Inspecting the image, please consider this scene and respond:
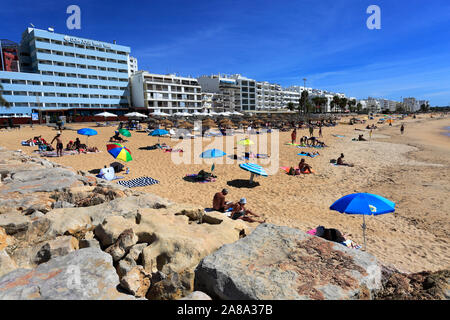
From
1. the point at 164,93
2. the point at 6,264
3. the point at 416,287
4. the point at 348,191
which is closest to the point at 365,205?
the point at 416,287

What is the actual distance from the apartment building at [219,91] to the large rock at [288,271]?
7798 cm

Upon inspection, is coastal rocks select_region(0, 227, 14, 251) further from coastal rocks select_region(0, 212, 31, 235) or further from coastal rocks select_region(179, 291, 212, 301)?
coastal rocks select_region(179, 291, 212, 301)

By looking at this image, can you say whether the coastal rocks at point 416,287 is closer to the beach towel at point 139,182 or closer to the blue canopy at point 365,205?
the blue canopy at point 365,205

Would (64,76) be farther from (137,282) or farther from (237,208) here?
(137,282)

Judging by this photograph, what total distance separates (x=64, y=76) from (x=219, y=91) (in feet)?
150

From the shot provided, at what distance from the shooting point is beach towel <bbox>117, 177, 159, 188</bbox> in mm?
10100

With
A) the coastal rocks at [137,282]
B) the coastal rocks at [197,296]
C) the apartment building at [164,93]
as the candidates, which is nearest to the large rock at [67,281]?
the coastal rocks at [137,282]

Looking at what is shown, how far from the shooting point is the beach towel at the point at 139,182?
33.1ft

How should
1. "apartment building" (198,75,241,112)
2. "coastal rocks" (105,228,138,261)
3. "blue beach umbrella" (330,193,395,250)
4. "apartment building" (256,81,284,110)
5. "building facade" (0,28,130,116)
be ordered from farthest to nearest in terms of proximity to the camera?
1. "apartment building" (256,81,284,110)
2. "apartment building" (198,75,241,112)
3. "building facade" (0,28,130,116)
4. "blue beach umbrella" (330,193,395,250)
5. "coastal rocks" (105,228,138,261)

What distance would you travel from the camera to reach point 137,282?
8.96 ft

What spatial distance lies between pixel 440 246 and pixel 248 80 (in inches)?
3661

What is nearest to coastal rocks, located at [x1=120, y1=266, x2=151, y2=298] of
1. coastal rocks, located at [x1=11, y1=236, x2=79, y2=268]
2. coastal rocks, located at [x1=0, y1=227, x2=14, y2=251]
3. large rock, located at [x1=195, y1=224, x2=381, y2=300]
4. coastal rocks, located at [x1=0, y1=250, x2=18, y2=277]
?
large rock, located at [x1=195, y1=224, x2=381, y2=300]

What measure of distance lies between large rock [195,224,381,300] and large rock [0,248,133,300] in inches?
40.3

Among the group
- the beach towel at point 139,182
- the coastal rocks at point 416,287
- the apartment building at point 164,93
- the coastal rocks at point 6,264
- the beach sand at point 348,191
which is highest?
the apartment building at point 164,93
